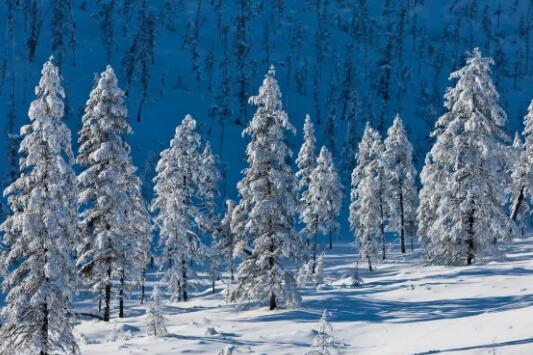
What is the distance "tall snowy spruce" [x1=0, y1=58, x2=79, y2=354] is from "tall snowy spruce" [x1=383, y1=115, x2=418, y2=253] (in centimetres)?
4006

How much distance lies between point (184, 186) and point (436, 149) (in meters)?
17.3

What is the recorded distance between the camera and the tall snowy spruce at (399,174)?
5684cm

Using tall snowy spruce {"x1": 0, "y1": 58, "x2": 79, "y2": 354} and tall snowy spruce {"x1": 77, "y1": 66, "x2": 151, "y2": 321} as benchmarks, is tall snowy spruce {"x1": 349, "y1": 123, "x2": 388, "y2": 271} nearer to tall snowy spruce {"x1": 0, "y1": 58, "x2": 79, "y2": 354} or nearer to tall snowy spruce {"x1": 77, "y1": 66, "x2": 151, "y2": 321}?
tall snowy spruce {"x1": 77, "y1": 66, "x2": 151, "y2": 321}

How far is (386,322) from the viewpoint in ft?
82.1

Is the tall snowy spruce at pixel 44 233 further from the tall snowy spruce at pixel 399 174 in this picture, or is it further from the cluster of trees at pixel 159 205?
the tall snowy spruce at pixel 399 174

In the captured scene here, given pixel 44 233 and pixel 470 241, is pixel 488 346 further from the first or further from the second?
pixel 470 241

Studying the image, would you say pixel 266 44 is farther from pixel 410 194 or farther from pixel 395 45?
pixel 410 194

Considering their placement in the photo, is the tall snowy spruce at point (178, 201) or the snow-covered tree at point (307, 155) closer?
the tall snowy spruce at point (178, 201)

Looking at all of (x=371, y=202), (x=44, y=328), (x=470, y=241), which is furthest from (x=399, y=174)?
(x=44, y=328)

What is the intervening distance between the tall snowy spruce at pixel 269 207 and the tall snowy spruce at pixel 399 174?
2869cm

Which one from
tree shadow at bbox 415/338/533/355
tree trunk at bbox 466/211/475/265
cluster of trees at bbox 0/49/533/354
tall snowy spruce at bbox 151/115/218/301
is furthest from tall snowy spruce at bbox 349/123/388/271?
tree shadow at bbox 415/338/533/355

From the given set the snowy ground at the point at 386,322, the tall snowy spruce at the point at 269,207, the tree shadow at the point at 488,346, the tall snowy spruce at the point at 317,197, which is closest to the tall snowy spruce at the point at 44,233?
the snowy ground at the point at 386,322

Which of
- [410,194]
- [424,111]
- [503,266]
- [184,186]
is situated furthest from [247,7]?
[503,266]

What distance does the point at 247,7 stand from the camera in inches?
5896
